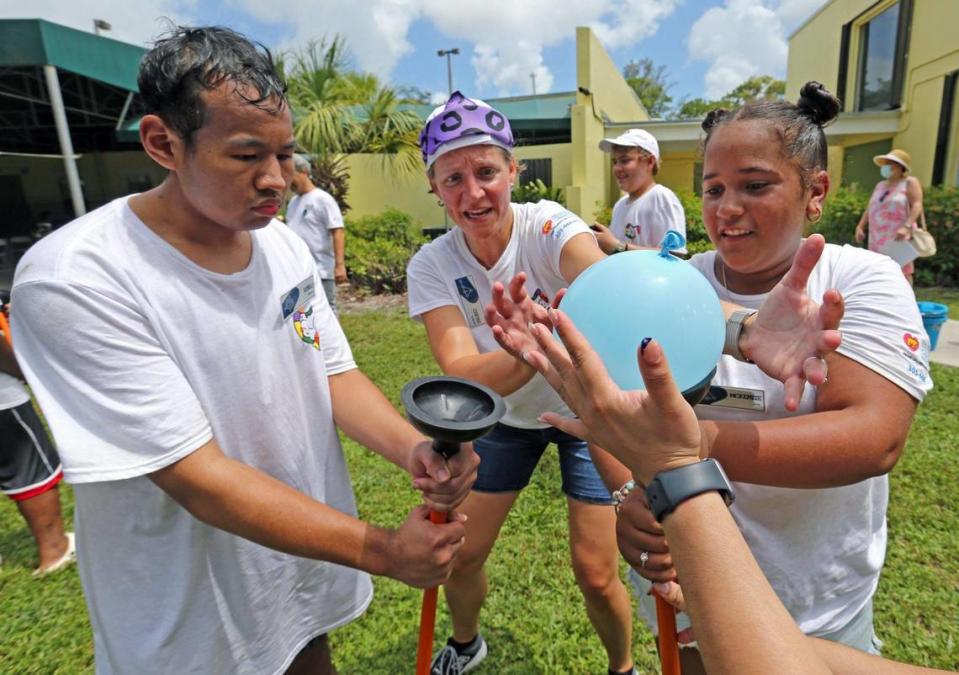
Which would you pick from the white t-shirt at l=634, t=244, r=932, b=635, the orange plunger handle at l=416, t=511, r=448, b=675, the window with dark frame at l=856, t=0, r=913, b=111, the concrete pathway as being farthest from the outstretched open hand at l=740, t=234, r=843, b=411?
the window with dark frame at l=856, t=0, r=913, b=111

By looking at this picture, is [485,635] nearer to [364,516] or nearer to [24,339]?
[364,516]

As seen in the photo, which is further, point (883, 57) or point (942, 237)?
point (883, 57)

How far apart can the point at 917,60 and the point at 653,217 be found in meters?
11.6

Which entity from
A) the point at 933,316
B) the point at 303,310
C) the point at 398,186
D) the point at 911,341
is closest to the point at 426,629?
the point at 303,310

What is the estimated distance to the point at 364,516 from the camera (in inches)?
Answer: 149

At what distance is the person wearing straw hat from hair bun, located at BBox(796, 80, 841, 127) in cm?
733

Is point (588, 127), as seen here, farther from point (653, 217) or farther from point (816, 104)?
point (816, 104)

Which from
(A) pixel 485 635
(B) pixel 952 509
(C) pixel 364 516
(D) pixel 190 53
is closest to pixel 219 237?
(D) pixel 190 53

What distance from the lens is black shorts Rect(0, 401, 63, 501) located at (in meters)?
3.13

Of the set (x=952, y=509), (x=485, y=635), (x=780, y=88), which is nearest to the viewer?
(x=485, y=635)

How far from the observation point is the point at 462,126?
222cm

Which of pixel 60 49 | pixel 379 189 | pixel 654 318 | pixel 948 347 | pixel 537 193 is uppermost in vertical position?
pixel 60 49

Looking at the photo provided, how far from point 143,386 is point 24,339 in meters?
0.27

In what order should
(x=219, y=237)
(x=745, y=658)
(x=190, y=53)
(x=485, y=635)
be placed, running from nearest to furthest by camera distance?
(x=745, y=658), (x=190, y=53), (x=219, y=237), (x=485, y=635)
